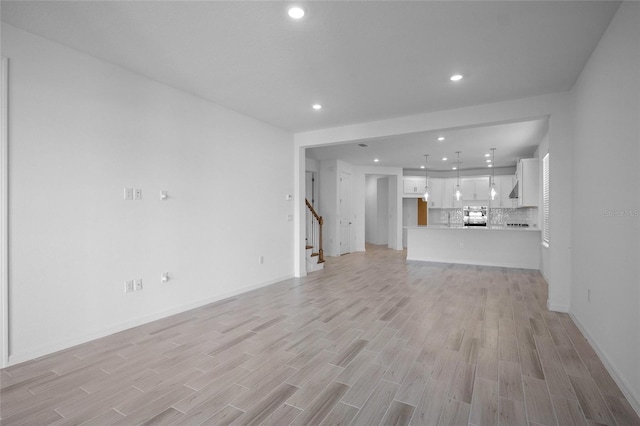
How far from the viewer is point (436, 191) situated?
11.3 metres

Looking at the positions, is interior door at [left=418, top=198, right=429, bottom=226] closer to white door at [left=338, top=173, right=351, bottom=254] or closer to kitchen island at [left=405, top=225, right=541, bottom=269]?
white door at [left=338, top=173, right=351, bottom=254]

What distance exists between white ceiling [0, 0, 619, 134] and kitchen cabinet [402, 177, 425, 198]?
22.7ft

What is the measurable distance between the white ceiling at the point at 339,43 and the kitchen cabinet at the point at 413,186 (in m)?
6.92

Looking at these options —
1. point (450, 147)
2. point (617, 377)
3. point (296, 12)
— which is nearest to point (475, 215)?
point (450, 147)

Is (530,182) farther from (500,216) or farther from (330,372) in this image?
(330,372)

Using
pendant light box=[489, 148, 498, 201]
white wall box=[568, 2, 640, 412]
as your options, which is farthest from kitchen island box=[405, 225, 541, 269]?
white wall box=[568, 2, 640, 412]

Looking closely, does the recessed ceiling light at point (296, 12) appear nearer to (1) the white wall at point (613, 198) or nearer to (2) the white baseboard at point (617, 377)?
(1) the white wall at point (613, 198)

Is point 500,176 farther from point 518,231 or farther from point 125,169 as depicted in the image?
point 125,169

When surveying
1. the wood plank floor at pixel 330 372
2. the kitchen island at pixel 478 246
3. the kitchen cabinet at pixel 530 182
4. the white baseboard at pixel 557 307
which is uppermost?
the kitchen cabinet at pixel 530 182

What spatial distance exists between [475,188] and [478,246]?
3.70 meters

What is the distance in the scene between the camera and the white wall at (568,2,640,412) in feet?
6.91

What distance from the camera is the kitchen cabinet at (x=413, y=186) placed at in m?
11.2

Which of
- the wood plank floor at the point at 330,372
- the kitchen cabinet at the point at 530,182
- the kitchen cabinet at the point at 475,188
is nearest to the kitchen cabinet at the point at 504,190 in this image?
the kitchen cabinet at the point at 475,188

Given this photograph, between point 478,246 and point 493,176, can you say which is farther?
point 493,176
